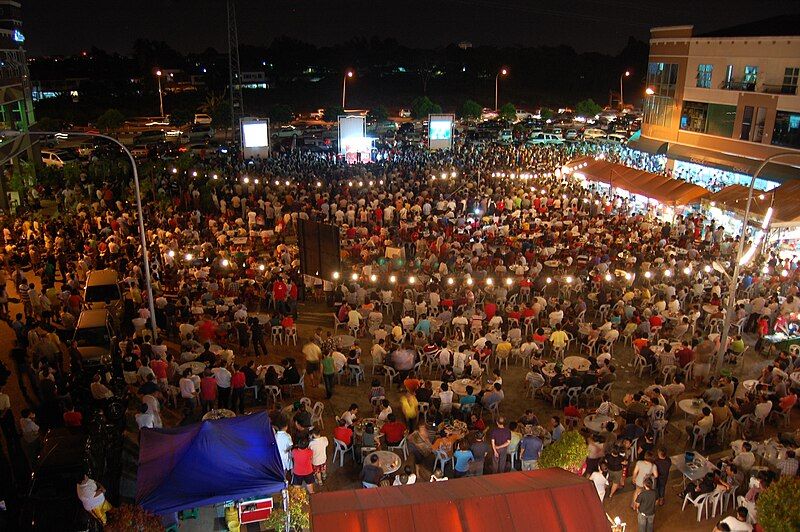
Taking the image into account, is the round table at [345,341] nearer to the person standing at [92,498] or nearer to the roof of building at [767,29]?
the person standing at [92,498]

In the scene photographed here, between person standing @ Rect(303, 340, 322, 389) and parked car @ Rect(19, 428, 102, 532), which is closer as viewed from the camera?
parked car @ Rect(19, 428, 102, 532)

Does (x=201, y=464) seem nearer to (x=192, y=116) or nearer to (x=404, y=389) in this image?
(x=404, y=389)

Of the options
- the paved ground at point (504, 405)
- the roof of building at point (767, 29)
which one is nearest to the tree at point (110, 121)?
the paved ground at point (504, 405)

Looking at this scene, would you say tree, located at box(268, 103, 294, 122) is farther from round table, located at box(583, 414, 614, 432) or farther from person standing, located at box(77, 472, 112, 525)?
person standing, located at box(77, 472, 112, 525)

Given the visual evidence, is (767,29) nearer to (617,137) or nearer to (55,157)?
(617,137)

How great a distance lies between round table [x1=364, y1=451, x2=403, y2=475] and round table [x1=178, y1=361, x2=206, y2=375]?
14.6 ft

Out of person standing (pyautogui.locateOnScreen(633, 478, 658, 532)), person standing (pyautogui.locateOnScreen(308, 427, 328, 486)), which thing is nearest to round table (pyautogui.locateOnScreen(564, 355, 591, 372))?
person standing (pyautogui.locateOnScreen(633, 478, 658, 532))

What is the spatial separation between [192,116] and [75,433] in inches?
1950

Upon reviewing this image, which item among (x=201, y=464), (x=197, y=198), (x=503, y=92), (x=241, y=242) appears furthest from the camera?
(x=503, y=92)

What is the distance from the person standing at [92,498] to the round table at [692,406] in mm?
9832

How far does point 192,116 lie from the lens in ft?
181

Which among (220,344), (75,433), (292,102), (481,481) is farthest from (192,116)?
(481,481)

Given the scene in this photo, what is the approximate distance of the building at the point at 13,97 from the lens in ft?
89.4

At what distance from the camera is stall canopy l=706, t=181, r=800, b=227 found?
18.9m
